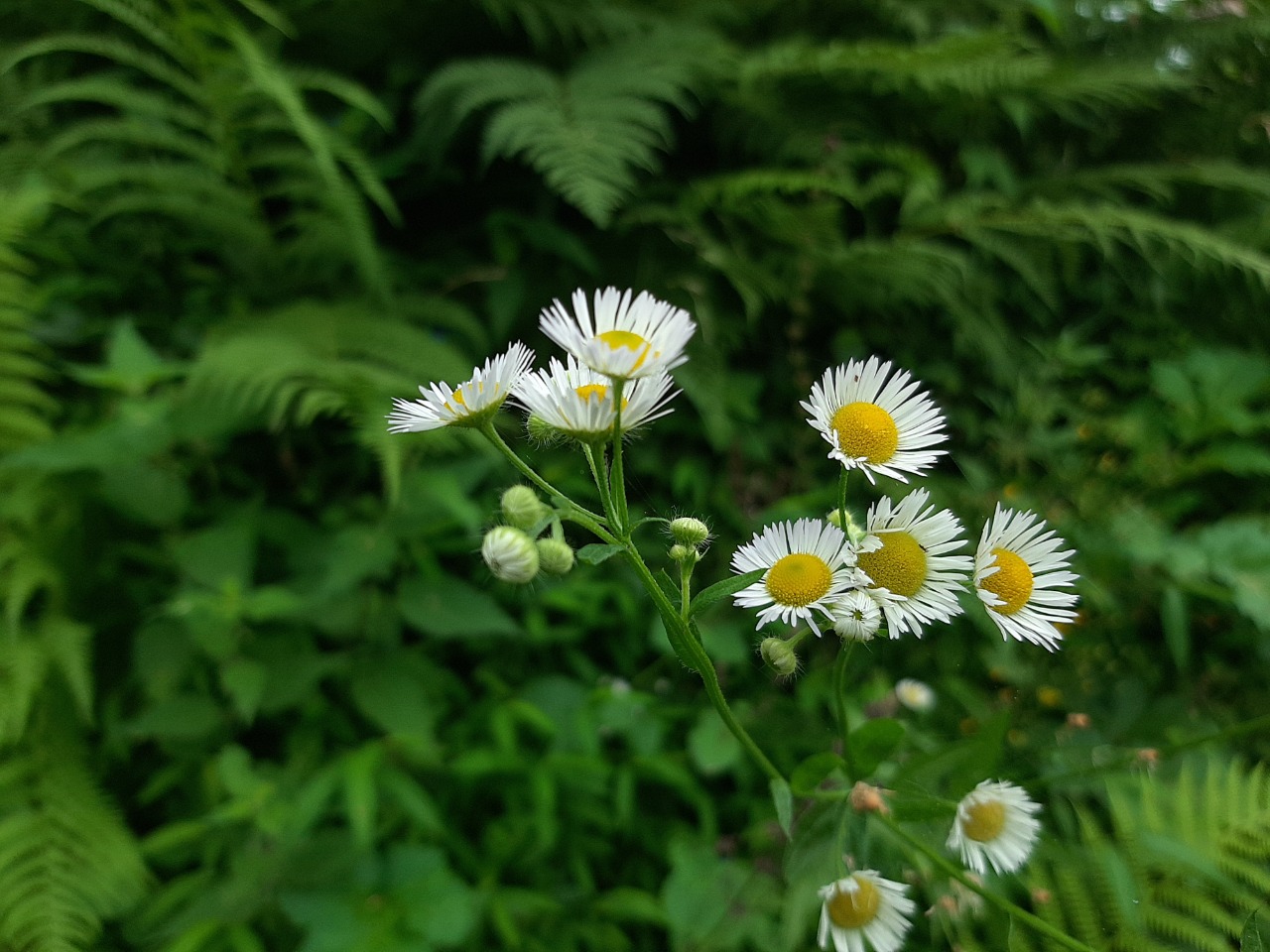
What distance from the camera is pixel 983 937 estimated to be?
0.80 metres

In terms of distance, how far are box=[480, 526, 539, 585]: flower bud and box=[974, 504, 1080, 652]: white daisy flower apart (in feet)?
0.82

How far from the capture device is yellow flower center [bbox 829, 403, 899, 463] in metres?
0.41

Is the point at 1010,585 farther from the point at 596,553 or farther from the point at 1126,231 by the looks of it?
the point at 1126,231

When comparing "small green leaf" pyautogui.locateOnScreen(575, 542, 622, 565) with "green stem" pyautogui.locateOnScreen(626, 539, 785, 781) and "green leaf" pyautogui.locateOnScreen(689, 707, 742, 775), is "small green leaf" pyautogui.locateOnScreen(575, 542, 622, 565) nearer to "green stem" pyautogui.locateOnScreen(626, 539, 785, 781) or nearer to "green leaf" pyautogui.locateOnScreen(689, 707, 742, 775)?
"green stem" pyautogui.locateOnScreen(626, 539, 785, 781)

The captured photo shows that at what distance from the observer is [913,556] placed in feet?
1.34

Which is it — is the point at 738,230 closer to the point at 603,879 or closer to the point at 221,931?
the point at 603,879

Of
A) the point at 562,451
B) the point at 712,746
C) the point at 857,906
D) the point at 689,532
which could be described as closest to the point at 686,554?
the point at 689,532

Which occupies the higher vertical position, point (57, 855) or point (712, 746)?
point (712, 746)

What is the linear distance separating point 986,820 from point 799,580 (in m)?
0.24

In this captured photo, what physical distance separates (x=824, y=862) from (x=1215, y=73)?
1976 mm

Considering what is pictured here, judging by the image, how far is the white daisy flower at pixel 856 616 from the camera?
1.22 feet

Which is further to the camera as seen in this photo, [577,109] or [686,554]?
[577,109]

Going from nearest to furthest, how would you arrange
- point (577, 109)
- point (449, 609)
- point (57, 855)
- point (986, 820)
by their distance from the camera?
point (986, 820) → point (57, 855) → point (449, 609) → point (577, 109)

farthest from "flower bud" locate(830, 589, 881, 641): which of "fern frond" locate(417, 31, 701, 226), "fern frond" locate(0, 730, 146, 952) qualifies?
"fern frond" locate(0, 730, 146, 952)
